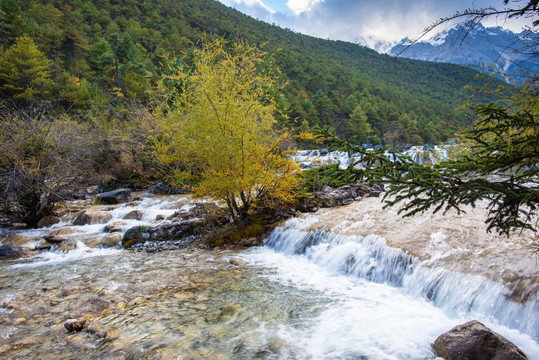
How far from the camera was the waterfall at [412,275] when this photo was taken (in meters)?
4.31

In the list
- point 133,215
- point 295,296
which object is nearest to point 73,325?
point 295,296

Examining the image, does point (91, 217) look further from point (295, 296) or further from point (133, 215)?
point (295, 296)

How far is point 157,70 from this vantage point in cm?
4881

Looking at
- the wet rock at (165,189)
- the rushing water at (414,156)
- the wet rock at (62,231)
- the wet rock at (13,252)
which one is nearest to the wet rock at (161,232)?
the wet rock at (13,252)

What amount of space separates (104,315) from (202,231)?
556cm

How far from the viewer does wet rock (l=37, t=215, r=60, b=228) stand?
12.2 meters

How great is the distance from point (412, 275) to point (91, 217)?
42.2ft

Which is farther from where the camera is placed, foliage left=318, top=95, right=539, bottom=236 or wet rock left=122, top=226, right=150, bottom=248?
wet rock left=122, top=226, right=150, bottom=248

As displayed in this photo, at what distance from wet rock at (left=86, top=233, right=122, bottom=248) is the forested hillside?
6.84 meters

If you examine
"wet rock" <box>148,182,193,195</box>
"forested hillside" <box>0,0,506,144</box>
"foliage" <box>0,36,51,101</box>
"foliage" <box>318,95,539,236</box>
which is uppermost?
"forested hillside" <box>0,0,506,144</box>

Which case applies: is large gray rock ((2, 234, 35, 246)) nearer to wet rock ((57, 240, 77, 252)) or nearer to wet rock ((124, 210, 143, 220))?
wet rock ((57, 240, 77, 252))

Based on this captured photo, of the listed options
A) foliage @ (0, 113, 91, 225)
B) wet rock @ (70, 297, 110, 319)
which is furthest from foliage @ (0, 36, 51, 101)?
wet rock @ (70, 297, 110, 319)

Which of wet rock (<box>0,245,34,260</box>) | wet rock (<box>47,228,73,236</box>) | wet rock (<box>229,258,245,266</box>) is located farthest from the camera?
wet rock (<box>47,228,73,236</box>)

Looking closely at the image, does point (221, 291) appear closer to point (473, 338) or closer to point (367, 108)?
point (473, 338)
